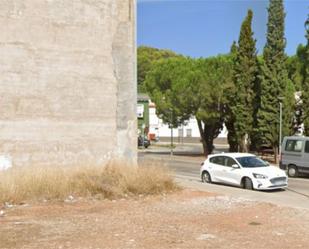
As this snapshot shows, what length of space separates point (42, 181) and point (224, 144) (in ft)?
193

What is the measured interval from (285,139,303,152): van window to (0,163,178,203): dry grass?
413 inches

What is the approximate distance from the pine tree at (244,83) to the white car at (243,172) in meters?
18.2

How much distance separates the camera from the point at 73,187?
16.5m

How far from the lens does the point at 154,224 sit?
38.9ft

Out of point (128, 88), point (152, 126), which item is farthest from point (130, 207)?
point (152, 126)

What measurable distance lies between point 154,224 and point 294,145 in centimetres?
1662

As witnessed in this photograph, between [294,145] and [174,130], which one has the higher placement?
[174,130]

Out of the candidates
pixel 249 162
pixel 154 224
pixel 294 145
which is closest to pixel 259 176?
pixel 249 162

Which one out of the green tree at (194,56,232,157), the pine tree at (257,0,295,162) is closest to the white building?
the green tree at (194,56,232,157)

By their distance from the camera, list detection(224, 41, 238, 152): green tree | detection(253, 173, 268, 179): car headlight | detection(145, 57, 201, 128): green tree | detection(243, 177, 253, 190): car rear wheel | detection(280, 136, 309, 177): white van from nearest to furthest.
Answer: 1. detection(253, 173, 268, 179): car headlight
2. detection(243, 177, 253, 190): car rear wheel
3. detection(280, 136, 309, 177): white van
4. detection(224, 41, 238, 152): green tree
5. detection(145, 57, 201, 128): green tree

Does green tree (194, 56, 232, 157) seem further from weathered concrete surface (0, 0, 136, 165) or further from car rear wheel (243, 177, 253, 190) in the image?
weathered concrete surface (0, 0, 136, 165)

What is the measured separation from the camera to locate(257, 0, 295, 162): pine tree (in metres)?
38.3

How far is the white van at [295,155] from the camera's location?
26219 mm

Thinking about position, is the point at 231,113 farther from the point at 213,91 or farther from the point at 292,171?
the point at 292,171
